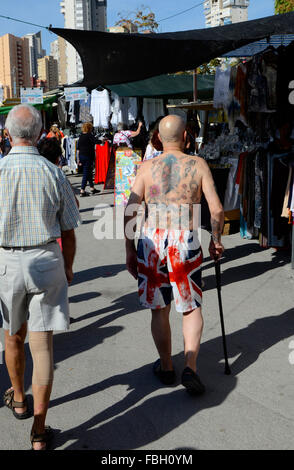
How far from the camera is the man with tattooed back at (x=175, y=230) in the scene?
3.66 metres

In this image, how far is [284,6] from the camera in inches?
693

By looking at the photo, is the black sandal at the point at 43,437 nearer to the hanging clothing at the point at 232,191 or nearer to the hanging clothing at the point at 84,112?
the hanging clothing at the point at 232,191

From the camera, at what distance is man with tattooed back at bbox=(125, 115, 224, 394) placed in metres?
3.66

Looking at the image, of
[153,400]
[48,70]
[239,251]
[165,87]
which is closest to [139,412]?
[153,400]

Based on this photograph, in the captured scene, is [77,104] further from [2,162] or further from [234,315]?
[2,162]

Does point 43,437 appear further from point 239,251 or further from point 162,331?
point 239,251

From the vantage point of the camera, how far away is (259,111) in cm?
653

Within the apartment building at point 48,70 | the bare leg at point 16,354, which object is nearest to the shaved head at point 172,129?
the bare leg at point 16,354

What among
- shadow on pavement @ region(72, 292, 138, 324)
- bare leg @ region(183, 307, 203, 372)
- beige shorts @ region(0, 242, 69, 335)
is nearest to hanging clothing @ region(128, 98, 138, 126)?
shadow on pavement @ region(72, 292, 138, 324)

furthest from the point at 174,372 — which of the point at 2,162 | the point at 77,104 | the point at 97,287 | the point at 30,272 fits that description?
the point at 77,104

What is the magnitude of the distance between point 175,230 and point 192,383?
3.47 feet

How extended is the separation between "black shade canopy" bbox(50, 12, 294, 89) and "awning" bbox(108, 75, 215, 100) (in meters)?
7.51

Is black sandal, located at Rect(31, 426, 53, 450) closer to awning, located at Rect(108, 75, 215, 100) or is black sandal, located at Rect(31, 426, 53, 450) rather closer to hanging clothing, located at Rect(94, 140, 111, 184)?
awning, located at Rect(108, 75, 215, 100)
